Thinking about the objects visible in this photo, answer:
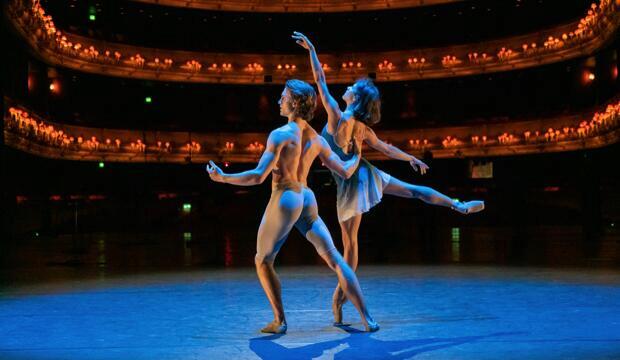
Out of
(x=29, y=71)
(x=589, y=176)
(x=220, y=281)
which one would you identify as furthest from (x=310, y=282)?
(x=29, y=71)

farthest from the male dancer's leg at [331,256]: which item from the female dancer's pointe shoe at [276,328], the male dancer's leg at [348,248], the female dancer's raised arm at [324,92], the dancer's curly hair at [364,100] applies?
the dancer's curly hair at [364,100]

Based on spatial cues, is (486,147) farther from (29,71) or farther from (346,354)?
(346,354)

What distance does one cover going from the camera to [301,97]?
7.62m

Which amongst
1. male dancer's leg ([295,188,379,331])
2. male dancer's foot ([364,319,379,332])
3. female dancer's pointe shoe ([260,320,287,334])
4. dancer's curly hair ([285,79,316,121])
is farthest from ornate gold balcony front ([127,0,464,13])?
female dancer's pointe shoe ([260,320,287,334])

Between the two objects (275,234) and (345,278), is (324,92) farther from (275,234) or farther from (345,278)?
(345,278)

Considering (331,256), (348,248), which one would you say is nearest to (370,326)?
(331,256)

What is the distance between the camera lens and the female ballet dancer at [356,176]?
8.09m

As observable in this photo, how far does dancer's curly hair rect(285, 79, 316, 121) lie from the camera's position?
24.9 ft

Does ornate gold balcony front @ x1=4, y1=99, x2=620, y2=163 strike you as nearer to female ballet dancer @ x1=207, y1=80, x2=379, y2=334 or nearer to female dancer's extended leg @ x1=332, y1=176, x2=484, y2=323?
female dancer's extended leg @ x1=332, y1=176, x2=484, y2=323

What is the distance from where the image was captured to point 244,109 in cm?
4362

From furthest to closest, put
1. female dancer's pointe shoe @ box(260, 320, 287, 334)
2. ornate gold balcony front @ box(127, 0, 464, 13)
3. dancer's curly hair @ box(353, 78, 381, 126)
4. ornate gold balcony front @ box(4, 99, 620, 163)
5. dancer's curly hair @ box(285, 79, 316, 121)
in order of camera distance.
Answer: ornate gold balcony front @ box(127, 0, 464, 13) → ornate gold balcony front @ box(4, 99, 620, 163) → dancer's curly hair @ box(353, 78, 381, 126) → dancer's curly hair @ box(285, 79, 316, 121) → female dancer's pointe shoe @ box(260, 320, 287, 334)

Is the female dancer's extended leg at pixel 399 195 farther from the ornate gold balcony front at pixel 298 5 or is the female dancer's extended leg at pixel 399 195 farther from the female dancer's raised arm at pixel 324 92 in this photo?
the ornate gold balcony front at pixel 298 5

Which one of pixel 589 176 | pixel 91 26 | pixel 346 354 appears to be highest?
pixel 91 26

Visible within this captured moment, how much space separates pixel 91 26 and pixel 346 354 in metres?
36.4
